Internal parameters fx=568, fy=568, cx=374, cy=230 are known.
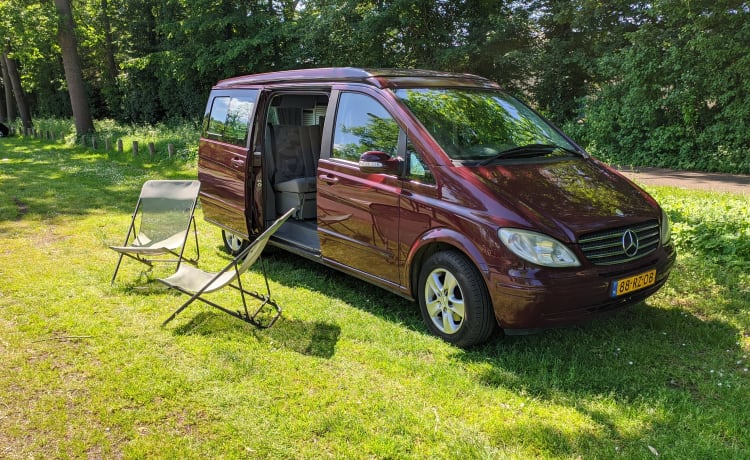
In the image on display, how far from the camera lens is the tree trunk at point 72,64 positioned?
2105 cm

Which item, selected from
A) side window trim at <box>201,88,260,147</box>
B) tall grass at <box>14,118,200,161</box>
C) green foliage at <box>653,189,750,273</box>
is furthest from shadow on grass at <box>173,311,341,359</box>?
tall grass at <box>14,118,200,161</box>

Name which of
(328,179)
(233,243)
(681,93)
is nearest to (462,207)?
(328,179)

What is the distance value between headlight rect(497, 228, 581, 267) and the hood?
3.1 inches

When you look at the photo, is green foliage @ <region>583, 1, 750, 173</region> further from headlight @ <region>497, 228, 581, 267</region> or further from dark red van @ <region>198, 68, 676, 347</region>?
headlight @ <region>497, 228, 581, 267</region>

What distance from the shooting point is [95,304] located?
5.23 meters

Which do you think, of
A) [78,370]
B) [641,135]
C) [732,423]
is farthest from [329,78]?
[641,135]

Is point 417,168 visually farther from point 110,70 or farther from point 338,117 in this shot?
point 110,70

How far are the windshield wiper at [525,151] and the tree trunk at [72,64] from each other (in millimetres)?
21534

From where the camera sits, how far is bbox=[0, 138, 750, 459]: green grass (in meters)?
3.16

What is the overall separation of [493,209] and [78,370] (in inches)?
123

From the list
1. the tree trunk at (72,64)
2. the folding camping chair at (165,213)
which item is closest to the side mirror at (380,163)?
the folding camping chair at (165,213)

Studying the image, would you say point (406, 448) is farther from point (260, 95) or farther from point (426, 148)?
point (260, 95)

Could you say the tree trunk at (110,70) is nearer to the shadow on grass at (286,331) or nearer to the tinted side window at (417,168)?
the shadow on grass at (286,331)

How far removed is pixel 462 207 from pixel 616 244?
109cm
